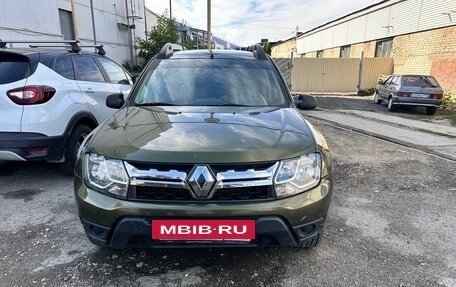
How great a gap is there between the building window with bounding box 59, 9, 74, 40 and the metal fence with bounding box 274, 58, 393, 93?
1147cm

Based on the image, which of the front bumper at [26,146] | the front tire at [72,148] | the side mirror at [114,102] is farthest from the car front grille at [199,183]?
the front tire at [72,148]

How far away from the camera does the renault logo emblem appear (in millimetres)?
1983

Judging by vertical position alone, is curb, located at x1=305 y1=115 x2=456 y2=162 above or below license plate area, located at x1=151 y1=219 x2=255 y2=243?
below

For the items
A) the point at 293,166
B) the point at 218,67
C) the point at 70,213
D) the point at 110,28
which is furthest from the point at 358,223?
the point at 110,28

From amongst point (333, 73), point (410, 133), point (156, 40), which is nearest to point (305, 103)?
point (410, 133)

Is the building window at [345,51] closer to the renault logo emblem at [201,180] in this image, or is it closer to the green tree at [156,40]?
the green tree at [156,40]

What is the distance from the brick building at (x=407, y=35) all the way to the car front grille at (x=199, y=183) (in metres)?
17.1

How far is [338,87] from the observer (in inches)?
821

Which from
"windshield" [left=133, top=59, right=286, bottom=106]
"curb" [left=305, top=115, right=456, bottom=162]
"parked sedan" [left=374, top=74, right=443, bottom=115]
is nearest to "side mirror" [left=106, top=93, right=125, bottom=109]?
"windshield" [left=133, top=59, right=286, bottom=106]

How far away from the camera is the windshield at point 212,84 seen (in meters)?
3.15

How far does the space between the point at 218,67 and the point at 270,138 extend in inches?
60.5

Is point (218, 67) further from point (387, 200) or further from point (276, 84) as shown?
point (387, 200)

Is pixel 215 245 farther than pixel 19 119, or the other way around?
pixel 19 119

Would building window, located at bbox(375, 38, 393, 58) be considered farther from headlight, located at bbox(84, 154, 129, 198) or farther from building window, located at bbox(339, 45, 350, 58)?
headlight, located at bbox(84, 154, 129, 198)
